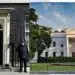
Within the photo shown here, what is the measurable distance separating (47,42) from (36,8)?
1439 mm

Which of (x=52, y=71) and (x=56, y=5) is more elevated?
(x=56, y=5)

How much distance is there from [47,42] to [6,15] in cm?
215

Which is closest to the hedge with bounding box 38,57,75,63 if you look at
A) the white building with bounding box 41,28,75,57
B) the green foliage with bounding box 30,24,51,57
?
the white building with bounding box 41,28,75,57

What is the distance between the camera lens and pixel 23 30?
2164 cm

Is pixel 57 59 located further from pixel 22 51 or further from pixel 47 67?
pixel 22 51

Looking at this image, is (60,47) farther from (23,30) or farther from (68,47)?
(23,30)

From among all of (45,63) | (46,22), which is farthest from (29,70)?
(46,22)

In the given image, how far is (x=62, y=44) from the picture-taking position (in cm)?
2108

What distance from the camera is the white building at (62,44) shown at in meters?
21.0

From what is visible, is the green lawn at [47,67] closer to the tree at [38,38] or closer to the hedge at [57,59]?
the hedge at [57,59]

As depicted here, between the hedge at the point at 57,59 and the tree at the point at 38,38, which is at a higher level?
the tree at the point at 38,38

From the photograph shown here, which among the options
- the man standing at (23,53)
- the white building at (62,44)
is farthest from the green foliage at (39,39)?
the man standing at (23,53)

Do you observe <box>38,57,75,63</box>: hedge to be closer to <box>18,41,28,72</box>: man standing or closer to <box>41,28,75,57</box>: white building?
<box>41,28,75,57</box>: white building

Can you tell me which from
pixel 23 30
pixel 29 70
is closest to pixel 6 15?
pixel 23 30
